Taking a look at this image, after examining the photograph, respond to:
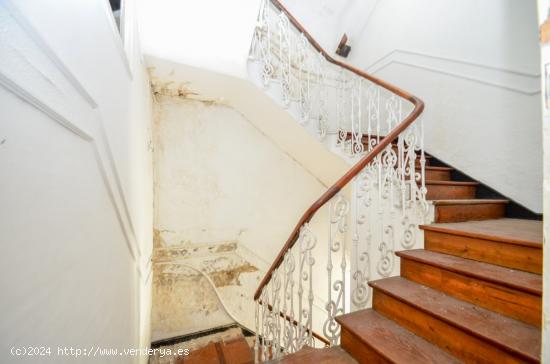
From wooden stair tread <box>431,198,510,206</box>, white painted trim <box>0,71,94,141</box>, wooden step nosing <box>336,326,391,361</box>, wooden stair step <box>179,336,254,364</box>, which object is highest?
white painted trim <box>0,71,94,141</box>

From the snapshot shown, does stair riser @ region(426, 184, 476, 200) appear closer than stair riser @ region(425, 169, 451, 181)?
Yes

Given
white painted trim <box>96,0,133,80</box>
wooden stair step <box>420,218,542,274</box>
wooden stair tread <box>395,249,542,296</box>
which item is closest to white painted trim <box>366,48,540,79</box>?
wooden stair step <box>420,218,542,274</box>

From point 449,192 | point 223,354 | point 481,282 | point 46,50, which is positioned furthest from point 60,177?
point 223,354

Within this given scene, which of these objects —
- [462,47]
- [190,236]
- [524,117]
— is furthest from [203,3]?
[524,117]

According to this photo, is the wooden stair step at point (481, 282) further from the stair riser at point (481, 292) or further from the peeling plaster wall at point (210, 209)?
the peeling plaster wall at point (210, 209)

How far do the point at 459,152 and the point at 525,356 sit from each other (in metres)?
2.34

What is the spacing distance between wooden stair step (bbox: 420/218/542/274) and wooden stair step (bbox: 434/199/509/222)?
4.8 inches

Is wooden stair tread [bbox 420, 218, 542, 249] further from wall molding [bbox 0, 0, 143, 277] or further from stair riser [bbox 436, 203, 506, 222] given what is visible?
wall molding [bbox 0, 0, 143, 277]

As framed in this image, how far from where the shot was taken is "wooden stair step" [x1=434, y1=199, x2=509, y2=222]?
1.79m

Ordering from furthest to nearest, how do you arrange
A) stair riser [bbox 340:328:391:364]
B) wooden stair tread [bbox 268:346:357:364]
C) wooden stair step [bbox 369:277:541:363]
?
1. wooden stair tread [bbox 268:346:357:364]
2. stair riser [bbox 340:328:391:364]
3. wooden stair step [bbox 369:277:541:363]

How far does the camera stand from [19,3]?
20.9 inches

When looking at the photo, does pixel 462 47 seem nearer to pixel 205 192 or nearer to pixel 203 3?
pixel 203 3

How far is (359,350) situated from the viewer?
4.19ft

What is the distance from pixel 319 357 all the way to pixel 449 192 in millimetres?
1946
